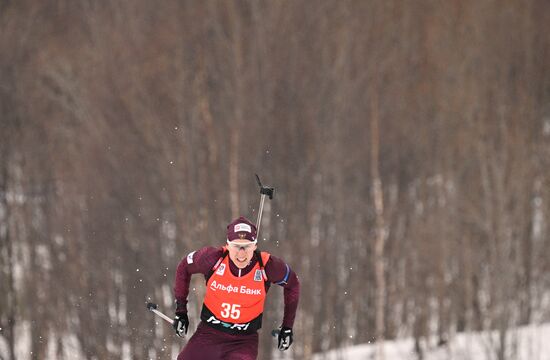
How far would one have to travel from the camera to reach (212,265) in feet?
22.1

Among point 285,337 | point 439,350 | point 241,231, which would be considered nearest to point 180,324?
point 285,337

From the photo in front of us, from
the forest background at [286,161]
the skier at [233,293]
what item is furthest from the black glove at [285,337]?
the forest background at [286,161]

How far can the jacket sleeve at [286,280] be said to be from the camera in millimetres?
6828

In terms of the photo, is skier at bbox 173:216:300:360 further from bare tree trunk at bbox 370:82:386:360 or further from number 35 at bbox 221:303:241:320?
bare tree trunk at bbox 370:82:386:360

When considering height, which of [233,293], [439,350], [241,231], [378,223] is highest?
[241,231]

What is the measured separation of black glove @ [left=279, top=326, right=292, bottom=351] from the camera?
277 inches

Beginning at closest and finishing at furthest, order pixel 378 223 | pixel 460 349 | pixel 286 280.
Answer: pixel 286 280
pixel 460 349
pixel 378 223

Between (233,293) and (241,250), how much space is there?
1.33 feet

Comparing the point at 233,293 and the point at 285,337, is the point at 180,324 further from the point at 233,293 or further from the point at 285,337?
the point at 285,337

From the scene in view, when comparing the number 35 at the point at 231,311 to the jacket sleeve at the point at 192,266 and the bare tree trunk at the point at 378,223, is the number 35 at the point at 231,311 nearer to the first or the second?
the jacket sleeve at the point at 192,266

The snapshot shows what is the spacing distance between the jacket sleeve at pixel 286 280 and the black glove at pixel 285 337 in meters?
0.07

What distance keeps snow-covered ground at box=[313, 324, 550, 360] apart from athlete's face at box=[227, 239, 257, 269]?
11431 mm

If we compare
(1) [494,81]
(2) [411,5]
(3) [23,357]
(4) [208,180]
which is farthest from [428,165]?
(3) [23,357]

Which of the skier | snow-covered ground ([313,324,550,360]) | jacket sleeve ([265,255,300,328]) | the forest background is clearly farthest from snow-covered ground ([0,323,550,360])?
the skier
